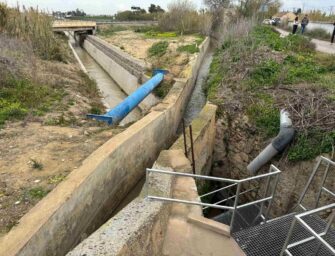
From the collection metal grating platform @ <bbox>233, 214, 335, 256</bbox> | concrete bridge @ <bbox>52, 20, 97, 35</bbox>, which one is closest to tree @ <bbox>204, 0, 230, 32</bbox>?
concrete bridge @ <bbox>52, 20, 97, 35</bbox>

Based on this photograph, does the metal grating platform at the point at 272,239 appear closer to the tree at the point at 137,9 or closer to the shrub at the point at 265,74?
the shrub at the point at 265,74

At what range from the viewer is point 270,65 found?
33.2 ft

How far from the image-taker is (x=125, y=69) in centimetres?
1606

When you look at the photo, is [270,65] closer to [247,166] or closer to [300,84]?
[300,84]

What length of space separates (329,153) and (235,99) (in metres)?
3.36

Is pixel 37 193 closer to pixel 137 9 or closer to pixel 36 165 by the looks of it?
pixel 36 165

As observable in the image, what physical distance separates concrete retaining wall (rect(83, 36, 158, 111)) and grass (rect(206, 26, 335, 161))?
348 cm

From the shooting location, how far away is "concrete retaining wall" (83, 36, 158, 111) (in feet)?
42.6

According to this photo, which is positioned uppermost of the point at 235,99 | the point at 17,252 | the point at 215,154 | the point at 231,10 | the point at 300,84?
the point at 231,10

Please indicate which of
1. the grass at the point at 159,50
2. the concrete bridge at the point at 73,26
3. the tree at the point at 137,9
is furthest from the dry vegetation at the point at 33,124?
the tree at the point at 137,9

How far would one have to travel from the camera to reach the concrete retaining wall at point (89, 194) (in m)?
3.96

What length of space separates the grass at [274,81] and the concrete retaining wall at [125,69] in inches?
137

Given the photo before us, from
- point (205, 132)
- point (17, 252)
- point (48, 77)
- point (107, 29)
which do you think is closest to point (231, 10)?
point (107, 29)

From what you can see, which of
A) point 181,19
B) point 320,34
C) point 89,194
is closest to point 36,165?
point 89,194
